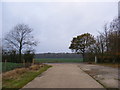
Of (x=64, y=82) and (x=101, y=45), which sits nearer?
(x=64, y=82)

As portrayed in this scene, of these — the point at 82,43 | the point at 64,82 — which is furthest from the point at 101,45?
the point at 64,82

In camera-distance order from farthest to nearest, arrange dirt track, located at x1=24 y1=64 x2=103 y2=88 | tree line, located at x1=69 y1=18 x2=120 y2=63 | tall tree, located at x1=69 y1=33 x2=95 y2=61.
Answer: tall tree, located at x1=69 y1=33 x2=95 y2=61, tree line, located at x1=69 y1=18 x2=120 y2=63, dirt track, located at x1=24 y1=64 x2=103 y2=88

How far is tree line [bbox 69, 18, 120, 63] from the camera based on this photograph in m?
36.3

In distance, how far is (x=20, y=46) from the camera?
47969mm

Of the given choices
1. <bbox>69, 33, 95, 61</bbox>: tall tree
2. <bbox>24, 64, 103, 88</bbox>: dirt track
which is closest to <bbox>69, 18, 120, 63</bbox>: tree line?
<bbox>69, 33, 95, 61</bbox>: tall tree

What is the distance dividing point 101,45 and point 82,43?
40.0 ft

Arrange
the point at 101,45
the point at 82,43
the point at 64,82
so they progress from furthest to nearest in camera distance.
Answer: the point at 82,43 → the point at 101,45 → the point at 64,82

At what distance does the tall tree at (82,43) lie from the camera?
57.8 m

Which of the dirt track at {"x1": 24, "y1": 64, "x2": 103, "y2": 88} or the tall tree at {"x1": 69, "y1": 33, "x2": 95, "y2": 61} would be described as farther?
the tall tree at {"x1": 69, "y1": 33, "x2": 95, "y2": 61}

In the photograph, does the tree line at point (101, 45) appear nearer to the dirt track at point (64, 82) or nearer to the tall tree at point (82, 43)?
the tall tree at point (82, 43)

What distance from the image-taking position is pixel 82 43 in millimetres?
58875

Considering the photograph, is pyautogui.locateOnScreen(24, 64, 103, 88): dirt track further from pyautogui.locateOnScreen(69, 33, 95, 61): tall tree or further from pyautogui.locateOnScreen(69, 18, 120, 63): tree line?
pyautogui.locateOnScreen(69, 33, 95, 61): tall tree

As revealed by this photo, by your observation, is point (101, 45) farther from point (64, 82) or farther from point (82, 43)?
point (64, 82)

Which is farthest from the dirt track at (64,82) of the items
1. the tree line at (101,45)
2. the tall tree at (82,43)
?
the tall tree at (82,43)
